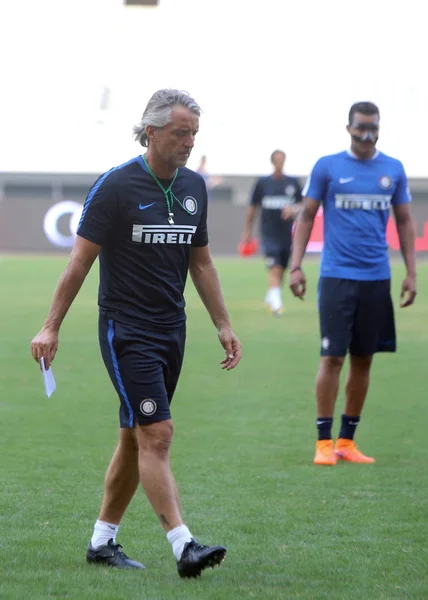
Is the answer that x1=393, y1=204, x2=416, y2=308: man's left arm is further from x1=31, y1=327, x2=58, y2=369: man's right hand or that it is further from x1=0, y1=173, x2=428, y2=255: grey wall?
x1=0, y1=173, x2=428, y2=255: grey wall

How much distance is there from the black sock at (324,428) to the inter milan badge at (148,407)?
2.72 meters

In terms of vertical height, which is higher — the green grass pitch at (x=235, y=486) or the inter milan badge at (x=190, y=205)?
the inter milan badge at (x=190, y=205)

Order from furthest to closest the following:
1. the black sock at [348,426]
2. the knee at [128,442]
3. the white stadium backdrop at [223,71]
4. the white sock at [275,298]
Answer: the white stadium backdrop at [223,71] < the white sock at [275,298] < the black sock at [348,426] < the knee at [128,442]

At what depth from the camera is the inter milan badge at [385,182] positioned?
7.57m

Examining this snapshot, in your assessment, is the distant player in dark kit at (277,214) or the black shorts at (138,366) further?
the distant player in dark kit at (277,214)

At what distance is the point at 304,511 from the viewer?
6.31m

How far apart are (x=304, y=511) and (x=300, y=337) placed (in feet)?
27.1

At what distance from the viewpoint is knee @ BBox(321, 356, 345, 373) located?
25.0 ft

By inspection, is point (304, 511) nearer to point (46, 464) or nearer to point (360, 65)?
point (46, 464)

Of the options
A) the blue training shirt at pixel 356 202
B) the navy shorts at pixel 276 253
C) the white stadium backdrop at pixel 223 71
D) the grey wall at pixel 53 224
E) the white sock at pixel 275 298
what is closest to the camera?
the blue training shirt at pixel 356 202

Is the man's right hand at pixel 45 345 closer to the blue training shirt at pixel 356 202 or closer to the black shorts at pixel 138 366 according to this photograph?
the black shorts at pixel 138 366

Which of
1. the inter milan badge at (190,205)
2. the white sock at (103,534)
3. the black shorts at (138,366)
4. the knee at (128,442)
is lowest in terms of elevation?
the white sock at (103,534)

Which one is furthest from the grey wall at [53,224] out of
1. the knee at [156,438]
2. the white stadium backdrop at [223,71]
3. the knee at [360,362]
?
the knee at [156,438]

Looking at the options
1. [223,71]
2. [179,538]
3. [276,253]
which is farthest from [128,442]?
[223,71]
